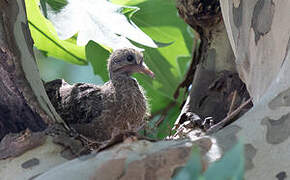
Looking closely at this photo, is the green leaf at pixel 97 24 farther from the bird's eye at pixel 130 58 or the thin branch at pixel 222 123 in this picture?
the thin branch at pixel 222 123

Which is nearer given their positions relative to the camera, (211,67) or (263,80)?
(263,80)

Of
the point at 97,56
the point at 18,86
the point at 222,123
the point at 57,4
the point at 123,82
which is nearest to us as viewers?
the point at 222,123

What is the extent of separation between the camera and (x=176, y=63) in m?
4.42

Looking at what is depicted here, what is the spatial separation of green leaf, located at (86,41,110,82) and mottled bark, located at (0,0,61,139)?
1.88m

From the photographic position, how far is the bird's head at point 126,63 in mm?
3695

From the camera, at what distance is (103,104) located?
128 inches

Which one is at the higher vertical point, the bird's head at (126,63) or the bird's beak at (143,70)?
the bird's head at (126,63)

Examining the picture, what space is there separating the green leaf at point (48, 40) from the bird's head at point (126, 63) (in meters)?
0.29

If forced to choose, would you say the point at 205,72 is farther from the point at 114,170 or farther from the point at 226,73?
the point at 114,170

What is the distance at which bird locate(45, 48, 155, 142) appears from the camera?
122 inches

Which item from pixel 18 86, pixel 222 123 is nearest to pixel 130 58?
pixel 18 86

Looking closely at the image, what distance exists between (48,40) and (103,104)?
2.20 ft

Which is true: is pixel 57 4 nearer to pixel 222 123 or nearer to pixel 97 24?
pixel 97 24

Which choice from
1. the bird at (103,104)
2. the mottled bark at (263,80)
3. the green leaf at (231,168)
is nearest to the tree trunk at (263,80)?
the mottled bark at (263,80)
